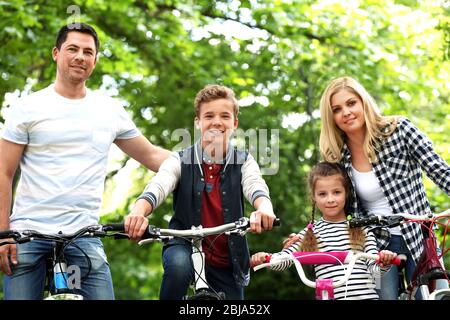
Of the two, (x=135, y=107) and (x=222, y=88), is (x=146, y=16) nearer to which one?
(x=135, y=107)

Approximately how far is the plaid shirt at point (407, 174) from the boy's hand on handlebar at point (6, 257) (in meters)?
2.01

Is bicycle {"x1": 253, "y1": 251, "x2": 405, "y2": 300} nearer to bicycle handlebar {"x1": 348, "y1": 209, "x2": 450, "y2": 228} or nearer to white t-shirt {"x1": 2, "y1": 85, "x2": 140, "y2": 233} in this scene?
bicycle handlebar {"x1": 348, "y1": 209, "x2": 450, "y2": 228}

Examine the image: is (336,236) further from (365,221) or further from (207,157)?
(207,157)

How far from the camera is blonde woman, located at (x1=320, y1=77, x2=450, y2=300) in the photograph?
4.71 meters

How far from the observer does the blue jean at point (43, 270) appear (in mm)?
4266

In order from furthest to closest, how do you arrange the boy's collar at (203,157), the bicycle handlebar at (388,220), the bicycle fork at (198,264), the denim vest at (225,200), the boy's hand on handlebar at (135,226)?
the boy's collar at (203,157) → the denim vest at (225,200) → the bicycle handlebar at (388,220) → the bicycle fork at (198,264) → the boy's hand on handlebar at (135,226)

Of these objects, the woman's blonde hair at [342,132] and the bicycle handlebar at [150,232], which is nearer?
the bicycle handlebar at [150,232]

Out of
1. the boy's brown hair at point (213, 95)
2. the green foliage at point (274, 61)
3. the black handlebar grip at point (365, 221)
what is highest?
the green foliage at point (274, 61)

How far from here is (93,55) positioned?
15.5 ft

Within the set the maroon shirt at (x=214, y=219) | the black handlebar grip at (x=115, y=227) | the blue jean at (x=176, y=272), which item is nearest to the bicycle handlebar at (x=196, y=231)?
the black handlebar grip at (x=115, y=227)

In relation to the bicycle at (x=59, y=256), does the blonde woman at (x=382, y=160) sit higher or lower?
higher

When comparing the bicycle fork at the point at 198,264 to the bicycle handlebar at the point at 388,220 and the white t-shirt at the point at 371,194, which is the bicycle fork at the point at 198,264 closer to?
the bicycle handlebar at the point at 388,220

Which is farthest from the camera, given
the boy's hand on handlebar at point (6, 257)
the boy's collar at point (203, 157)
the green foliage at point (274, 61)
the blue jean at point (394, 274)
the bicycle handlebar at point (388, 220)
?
the green foliage at point (274, 61)
